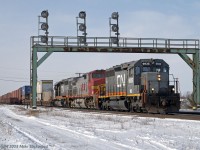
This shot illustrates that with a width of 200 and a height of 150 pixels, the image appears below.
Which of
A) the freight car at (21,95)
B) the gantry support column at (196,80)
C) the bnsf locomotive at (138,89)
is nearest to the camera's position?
the bnsf locomotive at (138,89)

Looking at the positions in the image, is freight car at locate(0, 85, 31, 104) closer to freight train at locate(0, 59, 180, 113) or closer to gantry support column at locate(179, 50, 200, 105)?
freight train at locate(0, 59, 180, 113)

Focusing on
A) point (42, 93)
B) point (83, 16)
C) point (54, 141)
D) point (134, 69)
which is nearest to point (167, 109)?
point (134, 69)

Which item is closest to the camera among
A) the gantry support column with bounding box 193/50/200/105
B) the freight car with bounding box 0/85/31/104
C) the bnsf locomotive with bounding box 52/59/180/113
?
the bnsf locomotive with bounding box 52/59/180/113

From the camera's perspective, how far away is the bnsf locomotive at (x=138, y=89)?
25.8 meters

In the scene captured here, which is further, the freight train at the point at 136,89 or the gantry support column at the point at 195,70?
the gantry support column at the point at 195,70

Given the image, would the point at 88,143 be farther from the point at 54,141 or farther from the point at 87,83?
the point at 87,83

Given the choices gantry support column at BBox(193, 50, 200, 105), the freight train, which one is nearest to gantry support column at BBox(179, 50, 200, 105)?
gantry support column at BBox(193, 50, 200, 105)

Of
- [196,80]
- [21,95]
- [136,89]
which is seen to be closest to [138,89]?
[136,89]

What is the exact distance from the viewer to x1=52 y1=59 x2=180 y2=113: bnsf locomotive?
25812 millimetres

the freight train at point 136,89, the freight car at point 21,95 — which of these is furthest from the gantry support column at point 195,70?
the freight car at point 21,95

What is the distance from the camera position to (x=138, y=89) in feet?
89.7

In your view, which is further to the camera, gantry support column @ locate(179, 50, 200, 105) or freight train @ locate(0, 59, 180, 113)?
gantry support column @ locate(179, 50, 200, 105)

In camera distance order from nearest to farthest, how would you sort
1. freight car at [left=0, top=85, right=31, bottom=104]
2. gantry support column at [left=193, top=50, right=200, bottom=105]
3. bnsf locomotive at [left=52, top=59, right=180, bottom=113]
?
bnsf locomotive at [left=52, top=59, right=180, bottom=113] → gantry support column at [left=193, top=50, right=200, bottom=105] → freight car at [left=0, top=85, right=31, bottom=104]

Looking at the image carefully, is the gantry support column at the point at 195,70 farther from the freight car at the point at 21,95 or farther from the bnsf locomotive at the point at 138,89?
the freight car at the point at 21,95
